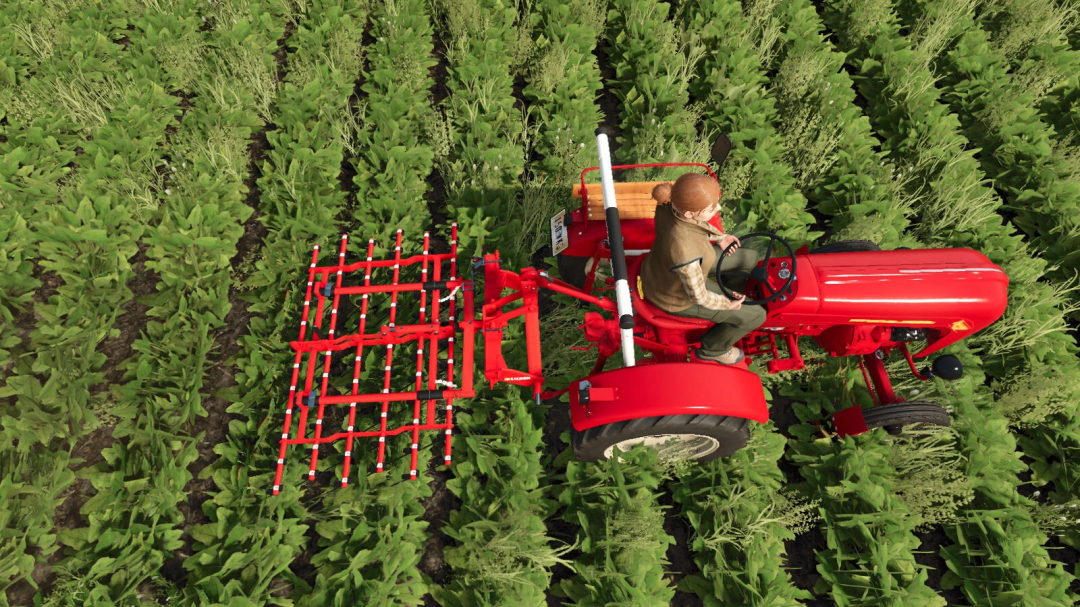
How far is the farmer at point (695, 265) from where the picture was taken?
219cm

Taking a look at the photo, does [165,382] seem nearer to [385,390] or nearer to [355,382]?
[355,382]

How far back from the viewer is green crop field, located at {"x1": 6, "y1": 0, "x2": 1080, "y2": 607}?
285 cm

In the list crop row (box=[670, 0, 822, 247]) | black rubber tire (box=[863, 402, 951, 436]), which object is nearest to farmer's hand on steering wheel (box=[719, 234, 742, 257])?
crop row (box=[670, 0, 822, 247])

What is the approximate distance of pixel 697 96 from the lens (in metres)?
5.22

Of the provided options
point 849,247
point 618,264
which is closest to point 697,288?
point 618,264

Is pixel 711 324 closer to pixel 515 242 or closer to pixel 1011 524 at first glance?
pixel 515 242

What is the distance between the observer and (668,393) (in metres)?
2.58

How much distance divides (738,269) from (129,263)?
4.76 m

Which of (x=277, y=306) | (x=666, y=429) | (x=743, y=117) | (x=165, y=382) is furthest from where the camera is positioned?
(x=743, y=117)

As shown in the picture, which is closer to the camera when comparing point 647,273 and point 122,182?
point 647,273

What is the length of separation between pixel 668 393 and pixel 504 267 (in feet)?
6.08

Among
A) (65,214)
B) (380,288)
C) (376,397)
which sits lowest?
(376,397)

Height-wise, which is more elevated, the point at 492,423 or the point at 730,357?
the point at 730,357

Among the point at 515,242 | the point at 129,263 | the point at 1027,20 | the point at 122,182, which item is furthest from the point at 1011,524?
the point at 122,182
